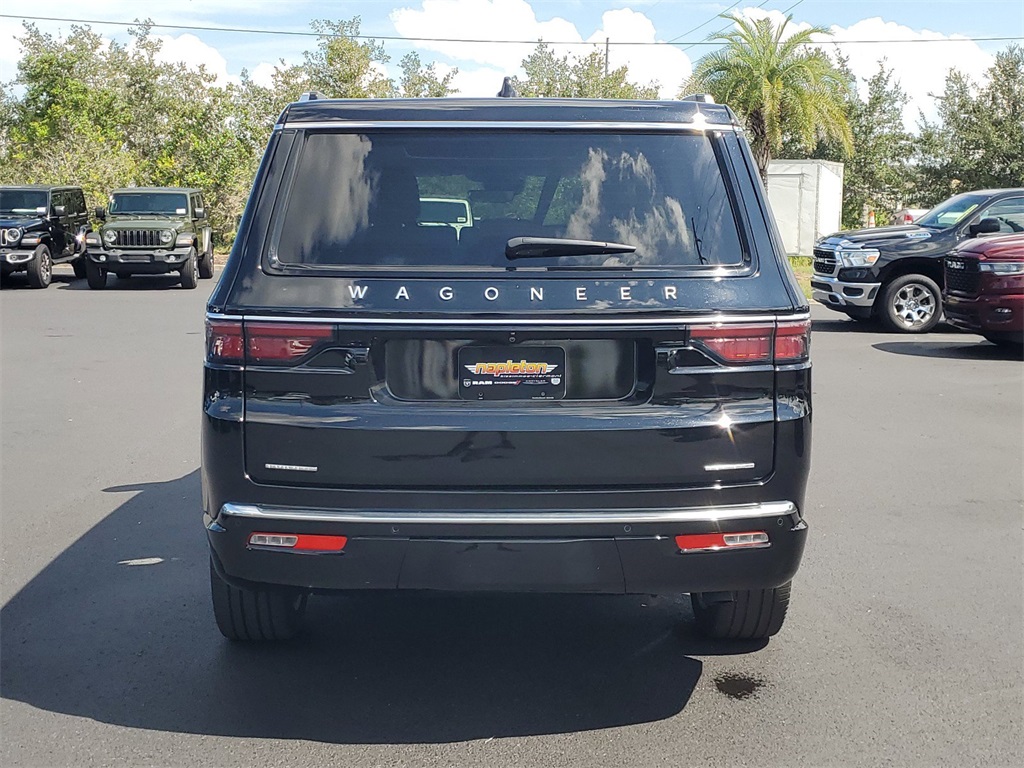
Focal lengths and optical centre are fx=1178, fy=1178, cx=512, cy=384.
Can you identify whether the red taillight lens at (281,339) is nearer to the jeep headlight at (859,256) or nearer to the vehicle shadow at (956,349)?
the vehicle shadow at (956,349)

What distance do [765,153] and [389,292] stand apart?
2860 cm

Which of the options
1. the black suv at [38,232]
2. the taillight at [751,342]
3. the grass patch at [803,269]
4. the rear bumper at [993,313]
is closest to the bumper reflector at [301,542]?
the taillight at [751,342]

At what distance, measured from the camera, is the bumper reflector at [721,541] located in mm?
3533

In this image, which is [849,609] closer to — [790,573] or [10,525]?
[790,573]

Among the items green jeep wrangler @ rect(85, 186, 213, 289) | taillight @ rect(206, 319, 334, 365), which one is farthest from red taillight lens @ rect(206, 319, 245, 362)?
green jeep wrangler @ rect(85, 186, 213, 289)

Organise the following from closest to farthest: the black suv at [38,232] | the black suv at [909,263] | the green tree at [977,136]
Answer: the black suv at [909,263]
the black suv at [38,232]
the green tree at [977,136]

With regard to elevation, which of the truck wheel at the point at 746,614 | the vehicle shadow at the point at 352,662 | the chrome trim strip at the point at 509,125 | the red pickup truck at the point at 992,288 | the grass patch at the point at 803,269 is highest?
the chrome trim strip at the point at 509,125

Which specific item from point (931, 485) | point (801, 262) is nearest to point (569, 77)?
point (801, 262)

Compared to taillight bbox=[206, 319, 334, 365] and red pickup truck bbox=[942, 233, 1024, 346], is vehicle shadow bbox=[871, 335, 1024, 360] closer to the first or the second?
red pickup truck bbox=[942, 233, 1024, 346]

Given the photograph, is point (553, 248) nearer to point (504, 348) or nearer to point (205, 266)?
point (504, 348)

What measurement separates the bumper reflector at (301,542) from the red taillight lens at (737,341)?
123 cm

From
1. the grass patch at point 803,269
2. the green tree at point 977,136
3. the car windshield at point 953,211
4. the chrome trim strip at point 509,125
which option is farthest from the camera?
the green tree at point 977,136

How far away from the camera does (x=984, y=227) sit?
46.1 ft

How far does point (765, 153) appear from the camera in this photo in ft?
100
